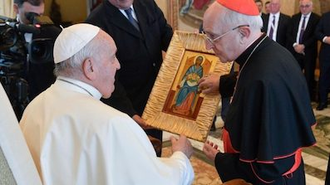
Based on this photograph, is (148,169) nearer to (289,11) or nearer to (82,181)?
(82,181)

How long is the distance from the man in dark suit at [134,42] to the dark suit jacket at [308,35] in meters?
4.67

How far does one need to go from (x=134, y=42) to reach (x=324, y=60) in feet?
15.9

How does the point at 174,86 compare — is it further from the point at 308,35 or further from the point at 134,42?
the point at 308,35

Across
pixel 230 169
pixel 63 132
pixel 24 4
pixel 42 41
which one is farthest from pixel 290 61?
pixel 24 4

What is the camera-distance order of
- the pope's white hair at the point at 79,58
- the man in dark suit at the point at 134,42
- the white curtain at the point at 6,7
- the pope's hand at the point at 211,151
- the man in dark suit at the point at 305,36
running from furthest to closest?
the man in dark suit at the point at 305,36, the white curtain at the point at 6,7, the man in dark suit at the point at 134,42, the pope's hand at the point at 211,151, the pope's white hair at the point at 79,58

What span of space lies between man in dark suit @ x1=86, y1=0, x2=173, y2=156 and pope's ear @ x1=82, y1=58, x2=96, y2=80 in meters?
1.05

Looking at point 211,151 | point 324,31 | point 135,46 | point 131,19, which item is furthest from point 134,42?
point 324,31

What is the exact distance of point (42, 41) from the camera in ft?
7.63

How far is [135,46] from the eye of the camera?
9.27 ft

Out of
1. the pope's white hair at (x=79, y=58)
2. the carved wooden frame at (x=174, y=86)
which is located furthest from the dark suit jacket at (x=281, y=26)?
the pope's white hair at (x=79, y=58)

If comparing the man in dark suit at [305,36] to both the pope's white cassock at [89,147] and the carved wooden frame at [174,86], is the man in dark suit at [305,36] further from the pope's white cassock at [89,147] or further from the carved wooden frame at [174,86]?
the pope's white cassock at [89,147]

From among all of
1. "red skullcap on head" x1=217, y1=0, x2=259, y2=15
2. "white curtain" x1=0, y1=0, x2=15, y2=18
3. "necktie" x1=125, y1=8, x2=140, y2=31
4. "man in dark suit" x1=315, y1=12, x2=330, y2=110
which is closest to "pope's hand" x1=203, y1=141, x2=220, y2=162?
"red skullcap on head" x1=217, y1=0, x2=259, y2=15

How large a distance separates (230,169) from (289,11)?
7.15m

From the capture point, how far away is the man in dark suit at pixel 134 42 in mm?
2775
